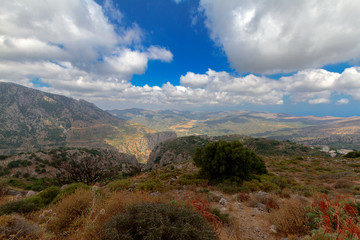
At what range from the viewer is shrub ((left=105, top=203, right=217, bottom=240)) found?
3315 mm

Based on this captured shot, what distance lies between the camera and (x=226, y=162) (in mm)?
13562

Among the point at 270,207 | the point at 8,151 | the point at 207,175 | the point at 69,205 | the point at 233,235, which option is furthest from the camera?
the point at 8,151

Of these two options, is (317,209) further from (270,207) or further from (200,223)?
(200,223)

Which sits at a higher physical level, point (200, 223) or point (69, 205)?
point (200, 223)

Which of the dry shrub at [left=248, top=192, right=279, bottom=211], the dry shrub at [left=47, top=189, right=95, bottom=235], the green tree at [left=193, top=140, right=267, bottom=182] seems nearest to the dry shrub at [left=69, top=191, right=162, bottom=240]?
the dry shrub at [left=47, top=189, right=95, bottom=235]

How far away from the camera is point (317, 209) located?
507 cm

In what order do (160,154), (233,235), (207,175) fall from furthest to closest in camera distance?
(160,154) < (207,175) < (233,235)

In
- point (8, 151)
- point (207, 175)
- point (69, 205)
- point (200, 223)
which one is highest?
point (200, 223)

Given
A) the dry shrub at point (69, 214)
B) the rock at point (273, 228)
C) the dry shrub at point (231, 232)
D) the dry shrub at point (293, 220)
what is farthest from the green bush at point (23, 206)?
the dry shrub at point (293, 220)

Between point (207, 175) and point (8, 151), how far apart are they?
226 m

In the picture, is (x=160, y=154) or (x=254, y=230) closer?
(x=254, y=230)

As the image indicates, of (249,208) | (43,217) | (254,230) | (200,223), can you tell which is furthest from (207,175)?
(43,217)

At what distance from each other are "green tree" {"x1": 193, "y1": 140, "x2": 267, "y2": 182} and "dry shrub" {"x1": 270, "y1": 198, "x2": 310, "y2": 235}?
720cm

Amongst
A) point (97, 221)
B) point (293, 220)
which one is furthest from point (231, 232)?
point (97, 221)
